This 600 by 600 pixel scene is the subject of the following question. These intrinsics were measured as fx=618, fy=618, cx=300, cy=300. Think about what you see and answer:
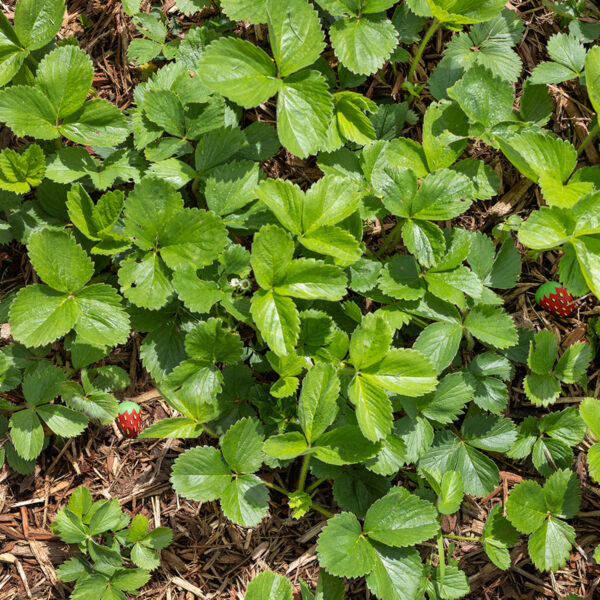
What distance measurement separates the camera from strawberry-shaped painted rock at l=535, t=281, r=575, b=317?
232 cm

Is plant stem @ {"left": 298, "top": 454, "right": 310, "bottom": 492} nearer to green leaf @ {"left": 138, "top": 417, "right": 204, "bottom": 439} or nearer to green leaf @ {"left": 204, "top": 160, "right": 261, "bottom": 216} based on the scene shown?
green leaf @ {"left": 138, "top": 417, "right": 204, "bottom": 439}

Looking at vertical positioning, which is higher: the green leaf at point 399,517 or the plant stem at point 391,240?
the plant stem at point 391,240

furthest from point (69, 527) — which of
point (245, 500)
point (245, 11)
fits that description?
point (245, 11)

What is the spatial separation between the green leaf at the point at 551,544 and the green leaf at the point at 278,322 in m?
1.10

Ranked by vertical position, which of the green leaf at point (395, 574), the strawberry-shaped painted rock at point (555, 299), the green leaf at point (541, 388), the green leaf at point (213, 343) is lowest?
the green leaf at point (395, 574)

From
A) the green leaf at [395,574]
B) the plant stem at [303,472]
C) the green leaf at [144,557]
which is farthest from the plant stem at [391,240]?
the green leaf at [144,557]

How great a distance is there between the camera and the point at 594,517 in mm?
2260

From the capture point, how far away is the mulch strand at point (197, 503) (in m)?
2.14

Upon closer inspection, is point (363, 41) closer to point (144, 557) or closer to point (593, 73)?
point (593, 73)

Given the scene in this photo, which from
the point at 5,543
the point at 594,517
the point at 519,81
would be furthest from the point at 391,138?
the point at 5,543

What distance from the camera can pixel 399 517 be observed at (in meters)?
1.97

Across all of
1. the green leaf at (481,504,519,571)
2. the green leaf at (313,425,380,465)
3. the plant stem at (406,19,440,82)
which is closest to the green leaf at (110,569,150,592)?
the green leaf at (313,425,380,465)

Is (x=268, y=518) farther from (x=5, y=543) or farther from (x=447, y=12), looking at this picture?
(x=447, y=12)

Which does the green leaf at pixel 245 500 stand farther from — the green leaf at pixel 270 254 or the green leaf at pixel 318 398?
the green leaf at pixel 270 254
